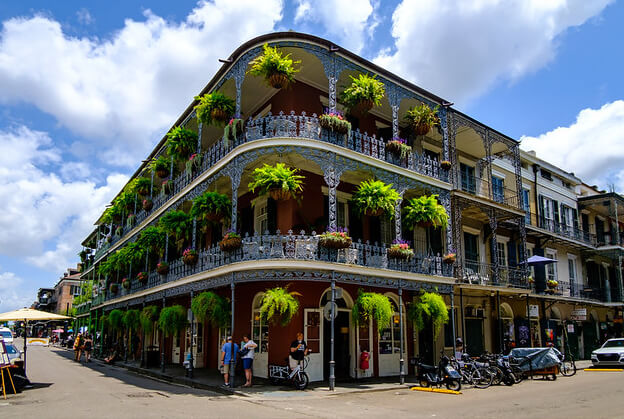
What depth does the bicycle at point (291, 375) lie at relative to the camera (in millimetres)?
12867

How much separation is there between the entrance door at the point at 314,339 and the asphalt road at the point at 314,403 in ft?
6.77

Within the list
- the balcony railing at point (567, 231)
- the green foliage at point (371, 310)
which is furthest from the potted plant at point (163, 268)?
the balcony railing at point (567, 231)

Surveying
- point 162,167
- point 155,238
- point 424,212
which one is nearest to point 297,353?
point 424,212

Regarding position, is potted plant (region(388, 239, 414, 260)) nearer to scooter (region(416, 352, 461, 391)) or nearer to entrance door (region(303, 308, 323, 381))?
entrance door (region(303, 308, 323, 381))

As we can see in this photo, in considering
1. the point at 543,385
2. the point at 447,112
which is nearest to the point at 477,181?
the point at 447,112

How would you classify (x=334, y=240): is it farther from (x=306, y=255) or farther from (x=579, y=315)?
(x=579, y=315)

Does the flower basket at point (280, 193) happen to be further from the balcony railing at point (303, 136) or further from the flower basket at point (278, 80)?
the flower basket at point (278, 80)

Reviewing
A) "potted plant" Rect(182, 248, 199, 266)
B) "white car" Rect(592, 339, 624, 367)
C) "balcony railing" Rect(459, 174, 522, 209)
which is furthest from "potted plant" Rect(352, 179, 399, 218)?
"white car" Rect(592, 339, 624, 367)

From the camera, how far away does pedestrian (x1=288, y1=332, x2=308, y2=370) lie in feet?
42.9

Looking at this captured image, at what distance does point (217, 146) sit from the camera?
16797mm

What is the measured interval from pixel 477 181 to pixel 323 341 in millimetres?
11499

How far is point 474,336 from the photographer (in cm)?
2019

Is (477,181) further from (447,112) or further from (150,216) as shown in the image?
(150,216)

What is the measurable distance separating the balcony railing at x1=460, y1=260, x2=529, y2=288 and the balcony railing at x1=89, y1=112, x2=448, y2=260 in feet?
14.1
